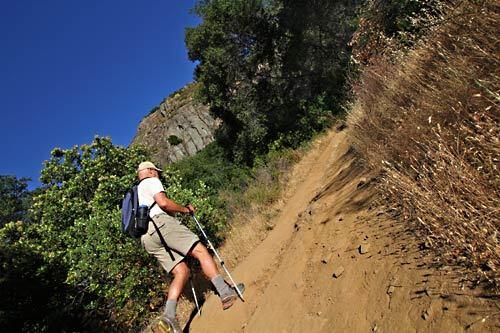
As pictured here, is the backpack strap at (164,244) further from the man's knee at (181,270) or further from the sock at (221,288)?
the sock at (221,288)

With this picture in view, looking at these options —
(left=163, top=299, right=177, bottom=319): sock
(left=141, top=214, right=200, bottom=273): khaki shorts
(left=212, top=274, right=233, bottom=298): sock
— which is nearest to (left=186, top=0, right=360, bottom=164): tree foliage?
(left=141, top=214, right=200, bottom=273): khaki shorts

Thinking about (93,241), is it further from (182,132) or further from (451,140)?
(182,132)

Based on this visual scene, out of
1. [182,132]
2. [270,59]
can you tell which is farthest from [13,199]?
[270,59]

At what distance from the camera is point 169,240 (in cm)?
461

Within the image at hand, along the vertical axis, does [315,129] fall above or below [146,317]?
above

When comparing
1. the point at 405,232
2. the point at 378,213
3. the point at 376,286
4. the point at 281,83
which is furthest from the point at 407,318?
the point at 281,83

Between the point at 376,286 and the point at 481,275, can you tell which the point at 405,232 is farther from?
the point at 481,275

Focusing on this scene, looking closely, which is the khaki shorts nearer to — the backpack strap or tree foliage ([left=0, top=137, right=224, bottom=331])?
the backpack strap

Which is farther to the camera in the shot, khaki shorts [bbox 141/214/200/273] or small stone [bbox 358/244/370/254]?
khaki shorts [bbox 141/214/200/273]

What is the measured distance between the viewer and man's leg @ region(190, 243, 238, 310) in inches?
166

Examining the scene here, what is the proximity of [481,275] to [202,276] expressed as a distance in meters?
7.56

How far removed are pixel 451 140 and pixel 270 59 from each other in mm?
17583

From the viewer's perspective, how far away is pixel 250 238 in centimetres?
834

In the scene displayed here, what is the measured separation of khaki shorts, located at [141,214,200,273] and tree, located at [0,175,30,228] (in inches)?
1270
